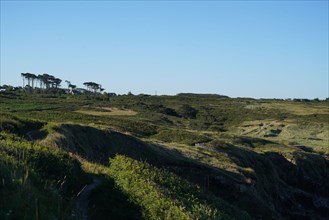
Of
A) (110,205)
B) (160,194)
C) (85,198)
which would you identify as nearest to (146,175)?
(110,205)

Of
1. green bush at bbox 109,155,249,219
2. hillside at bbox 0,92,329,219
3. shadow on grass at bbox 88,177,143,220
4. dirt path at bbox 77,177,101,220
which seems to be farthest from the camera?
dirt path at bbox 77,177,101,220

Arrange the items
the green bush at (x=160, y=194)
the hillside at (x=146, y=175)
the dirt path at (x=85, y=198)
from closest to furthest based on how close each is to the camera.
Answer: the hillside at (x=146, y=175) < the green bush at (x=160, y=194) < the dirt path at (x=85, y=198)

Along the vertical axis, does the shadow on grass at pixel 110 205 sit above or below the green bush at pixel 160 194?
below

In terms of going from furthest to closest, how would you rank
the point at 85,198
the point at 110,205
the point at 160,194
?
1. the point at 85,198
2. the point at 110,205
3. the point at 160,194

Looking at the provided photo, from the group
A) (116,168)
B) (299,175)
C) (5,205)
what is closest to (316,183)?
(299,175)

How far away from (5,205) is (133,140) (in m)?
30.5

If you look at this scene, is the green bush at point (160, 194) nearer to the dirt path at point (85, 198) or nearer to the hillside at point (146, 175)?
the hillside at point (146, 175)

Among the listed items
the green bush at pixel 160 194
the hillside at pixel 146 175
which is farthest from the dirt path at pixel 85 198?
the green bush at pixel 160 194

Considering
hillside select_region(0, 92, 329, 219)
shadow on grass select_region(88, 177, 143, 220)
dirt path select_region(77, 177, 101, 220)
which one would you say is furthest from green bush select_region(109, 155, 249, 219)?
dirt path select_region(77, 177, 101, 220)

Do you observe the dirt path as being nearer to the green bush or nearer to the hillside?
the hillside

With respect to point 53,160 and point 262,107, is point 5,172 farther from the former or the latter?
point 262,107

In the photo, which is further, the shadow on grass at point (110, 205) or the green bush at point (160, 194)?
the shadow on grass at point (110, 205)

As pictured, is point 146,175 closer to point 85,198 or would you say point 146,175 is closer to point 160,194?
point 85,198

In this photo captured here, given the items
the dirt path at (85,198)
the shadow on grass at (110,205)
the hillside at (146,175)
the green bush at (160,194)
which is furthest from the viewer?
the dirt path at (85,198)
